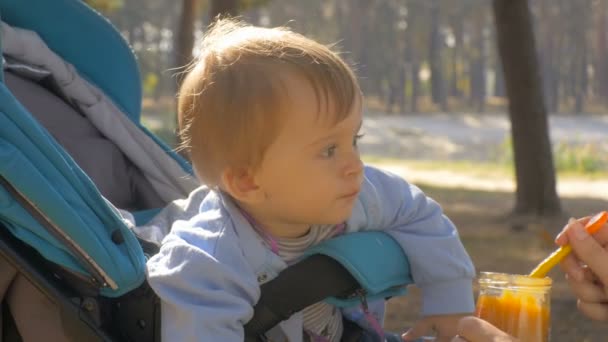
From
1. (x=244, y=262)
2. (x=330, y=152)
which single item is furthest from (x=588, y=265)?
(x=244, y=262)

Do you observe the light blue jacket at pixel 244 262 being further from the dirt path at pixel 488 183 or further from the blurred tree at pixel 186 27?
the dirt path at pixel 488 183

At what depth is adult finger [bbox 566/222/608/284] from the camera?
215cm

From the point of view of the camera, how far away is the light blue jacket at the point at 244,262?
2104 mm

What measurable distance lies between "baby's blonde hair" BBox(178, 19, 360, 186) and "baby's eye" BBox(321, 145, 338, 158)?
0.07 meters

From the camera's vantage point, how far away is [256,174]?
2.24 meters

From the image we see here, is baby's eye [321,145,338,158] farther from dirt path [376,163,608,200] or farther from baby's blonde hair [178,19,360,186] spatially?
dirt path [376,163,608,200]

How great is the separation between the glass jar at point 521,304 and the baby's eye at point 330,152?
42cm

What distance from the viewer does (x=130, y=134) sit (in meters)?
3.11

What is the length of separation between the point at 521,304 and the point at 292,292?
481mm

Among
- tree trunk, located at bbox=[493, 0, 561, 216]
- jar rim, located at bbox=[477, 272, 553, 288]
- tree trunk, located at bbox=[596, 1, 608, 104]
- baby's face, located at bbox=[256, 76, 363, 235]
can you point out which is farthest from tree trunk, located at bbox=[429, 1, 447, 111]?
jar rim, located at bbox=[477, 272, 553, 288]

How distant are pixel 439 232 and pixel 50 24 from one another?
1.44m

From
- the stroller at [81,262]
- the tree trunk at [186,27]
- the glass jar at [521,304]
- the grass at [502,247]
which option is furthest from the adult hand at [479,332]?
the tree trunk at [186,27]

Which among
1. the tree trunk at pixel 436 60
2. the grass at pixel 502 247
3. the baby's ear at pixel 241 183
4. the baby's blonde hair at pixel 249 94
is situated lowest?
the tree trunk at pixel 436 60

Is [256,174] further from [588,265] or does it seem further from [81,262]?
[588,265]
